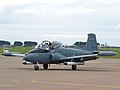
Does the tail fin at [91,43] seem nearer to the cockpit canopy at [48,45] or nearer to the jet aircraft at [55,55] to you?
the jet aircraft at [55,55]

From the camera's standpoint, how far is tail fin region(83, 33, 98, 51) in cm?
3762

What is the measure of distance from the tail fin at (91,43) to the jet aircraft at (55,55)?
1143mm

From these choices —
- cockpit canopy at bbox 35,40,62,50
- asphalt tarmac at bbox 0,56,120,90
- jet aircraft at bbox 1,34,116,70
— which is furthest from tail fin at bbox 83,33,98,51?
asphalt tarmac at bbox 0,56,120,90

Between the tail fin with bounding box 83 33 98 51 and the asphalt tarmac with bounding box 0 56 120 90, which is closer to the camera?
the asphalt tarmac with bounding box 0 56 120 90

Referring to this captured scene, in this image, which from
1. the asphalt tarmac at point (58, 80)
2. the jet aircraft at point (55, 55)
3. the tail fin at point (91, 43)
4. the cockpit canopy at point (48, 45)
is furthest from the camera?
the tail fin at point (91, 43)

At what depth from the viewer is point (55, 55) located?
34.1m

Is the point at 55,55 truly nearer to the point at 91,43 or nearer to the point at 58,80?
the point at 91,43

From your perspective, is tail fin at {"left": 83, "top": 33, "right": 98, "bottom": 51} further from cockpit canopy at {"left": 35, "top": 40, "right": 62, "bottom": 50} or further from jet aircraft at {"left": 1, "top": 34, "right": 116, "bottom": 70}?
cockpit canopy at {"left": 35, "top": 40, "right": 62, "bottom": 50}

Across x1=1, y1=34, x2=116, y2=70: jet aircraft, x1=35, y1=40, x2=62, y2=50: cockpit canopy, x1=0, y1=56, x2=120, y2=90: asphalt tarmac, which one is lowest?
x1=0, y1=56, x2=120, y2=90: asphalt tarmac

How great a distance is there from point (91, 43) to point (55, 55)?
203 inches

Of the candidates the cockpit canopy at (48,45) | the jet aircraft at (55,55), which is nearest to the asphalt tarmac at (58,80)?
the jet aircraft at (55,55)

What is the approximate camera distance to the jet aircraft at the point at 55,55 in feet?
110

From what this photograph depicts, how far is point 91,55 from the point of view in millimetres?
34594

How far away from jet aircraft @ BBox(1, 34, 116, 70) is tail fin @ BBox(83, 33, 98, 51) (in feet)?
3.75
